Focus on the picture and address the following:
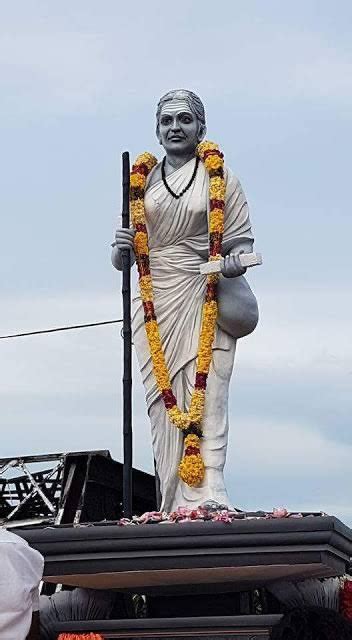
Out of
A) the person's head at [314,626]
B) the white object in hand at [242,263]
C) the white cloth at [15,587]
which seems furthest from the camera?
the white object in hand at [242,263]

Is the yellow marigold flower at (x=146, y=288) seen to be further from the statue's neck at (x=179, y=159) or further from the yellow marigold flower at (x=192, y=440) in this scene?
the yellow marigold flower at (x=192, y=440)

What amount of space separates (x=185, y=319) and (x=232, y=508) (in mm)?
1376

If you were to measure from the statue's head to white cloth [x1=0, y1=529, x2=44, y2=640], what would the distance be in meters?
6.88

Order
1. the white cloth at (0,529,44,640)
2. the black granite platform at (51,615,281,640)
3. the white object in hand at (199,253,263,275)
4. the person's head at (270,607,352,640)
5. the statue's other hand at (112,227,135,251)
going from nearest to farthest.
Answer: the white cloth at (0,529,44,640), the black granite platform at (51,615,281,640), the person's head at (270,607,352,640), the white object in hand at (199,253,263,275), the statue's other hand at (112,227,135,251)

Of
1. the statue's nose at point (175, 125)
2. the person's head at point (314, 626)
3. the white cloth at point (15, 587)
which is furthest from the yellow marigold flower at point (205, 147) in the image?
the white cloth at point (15, 587)

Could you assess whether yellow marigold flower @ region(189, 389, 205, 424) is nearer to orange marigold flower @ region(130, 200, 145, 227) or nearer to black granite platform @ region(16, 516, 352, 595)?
black granite platform @ region(16, 516, 352, 595)

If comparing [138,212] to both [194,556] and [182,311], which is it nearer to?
[182,311]

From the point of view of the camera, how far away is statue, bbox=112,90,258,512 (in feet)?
27.1

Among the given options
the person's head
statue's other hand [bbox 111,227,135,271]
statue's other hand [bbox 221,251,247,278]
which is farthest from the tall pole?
the person's head

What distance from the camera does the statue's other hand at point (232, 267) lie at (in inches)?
321

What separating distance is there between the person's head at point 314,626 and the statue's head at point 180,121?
3388mm

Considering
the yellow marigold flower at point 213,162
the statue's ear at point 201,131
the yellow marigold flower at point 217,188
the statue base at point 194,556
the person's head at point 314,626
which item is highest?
the statue's ear at point 201,131

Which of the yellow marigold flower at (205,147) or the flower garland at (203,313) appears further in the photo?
the yellow marigold flower at (205,147)

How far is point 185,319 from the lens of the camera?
8539 millimetres
